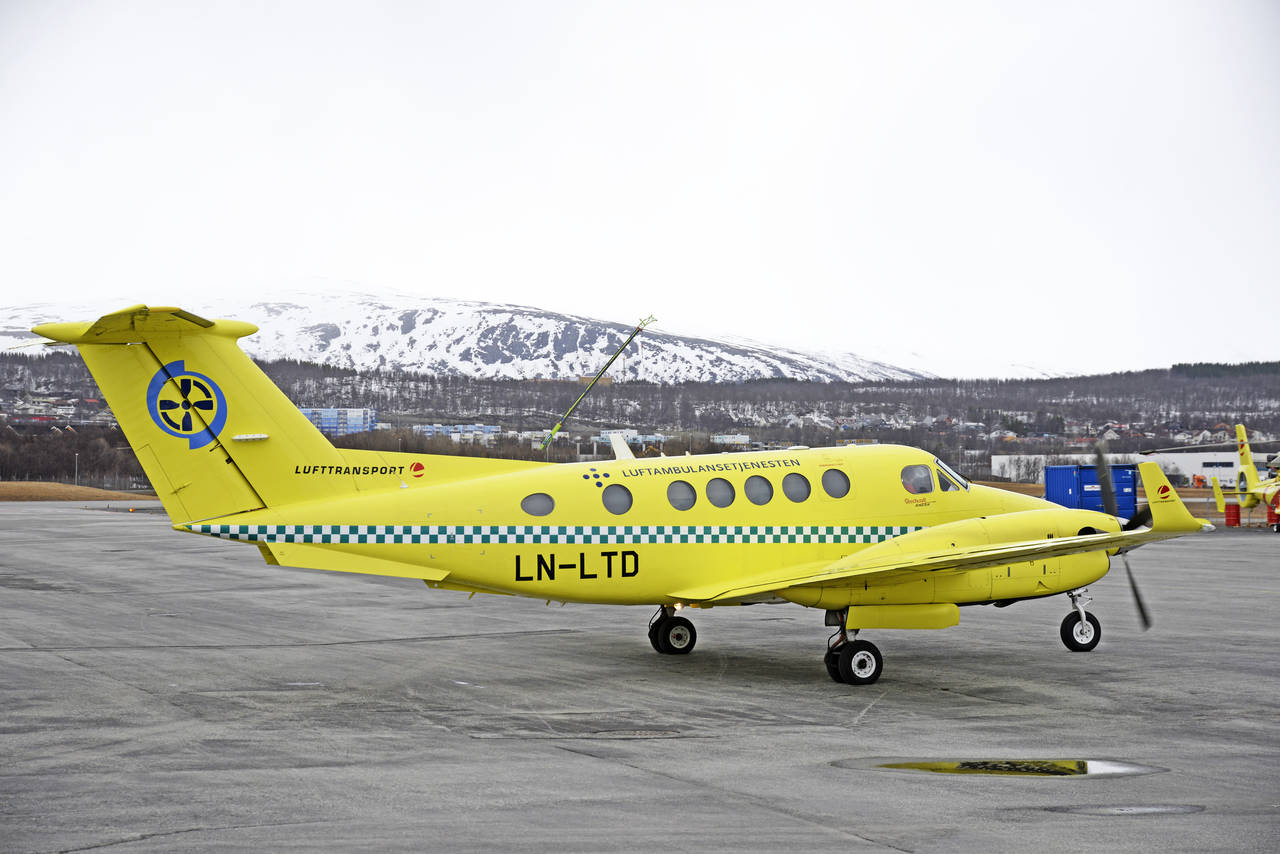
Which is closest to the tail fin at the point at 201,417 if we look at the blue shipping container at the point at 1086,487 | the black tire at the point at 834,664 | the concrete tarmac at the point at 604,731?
the concrete tarmac at the point at 604,731

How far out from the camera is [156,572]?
97.7 ft

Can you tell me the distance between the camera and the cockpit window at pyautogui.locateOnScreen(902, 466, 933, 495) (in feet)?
53.8

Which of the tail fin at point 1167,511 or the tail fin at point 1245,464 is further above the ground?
the tail fin at point 1245,464

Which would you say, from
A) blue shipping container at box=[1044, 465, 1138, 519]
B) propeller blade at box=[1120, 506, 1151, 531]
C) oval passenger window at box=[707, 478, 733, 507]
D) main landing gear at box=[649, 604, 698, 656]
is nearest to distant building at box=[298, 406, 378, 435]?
blue shipping container at box=[1044, 465, 1138, 519]

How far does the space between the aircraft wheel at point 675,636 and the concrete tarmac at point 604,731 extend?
11.7 inches

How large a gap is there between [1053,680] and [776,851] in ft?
27.9

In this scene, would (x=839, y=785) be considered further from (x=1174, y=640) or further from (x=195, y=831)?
(x=1174, y=640)

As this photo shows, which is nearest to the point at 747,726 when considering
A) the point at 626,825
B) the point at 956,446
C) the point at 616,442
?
the point at 626,825

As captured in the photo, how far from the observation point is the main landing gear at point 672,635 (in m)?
16.5

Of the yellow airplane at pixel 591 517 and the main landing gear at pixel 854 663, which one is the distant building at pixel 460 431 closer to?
the yellow airplane at pixel 591 517

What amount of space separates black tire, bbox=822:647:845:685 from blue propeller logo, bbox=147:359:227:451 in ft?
26.7

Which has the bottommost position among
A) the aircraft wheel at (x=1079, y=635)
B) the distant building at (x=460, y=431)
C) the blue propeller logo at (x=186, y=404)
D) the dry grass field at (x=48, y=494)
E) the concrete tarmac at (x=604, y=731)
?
the dry grass field at (x=48, y=494)

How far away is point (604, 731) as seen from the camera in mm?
11203

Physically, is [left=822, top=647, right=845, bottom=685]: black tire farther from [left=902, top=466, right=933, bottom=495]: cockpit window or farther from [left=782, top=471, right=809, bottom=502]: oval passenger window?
[left=902, top=466, right=933, bottom=495]: cockpit window
